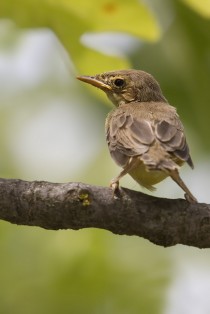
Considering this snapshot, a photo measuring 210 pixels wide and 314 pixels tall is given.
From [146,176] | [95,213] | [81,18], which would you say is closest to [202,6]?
[81,18]

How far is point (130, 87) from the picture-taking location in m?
5.37

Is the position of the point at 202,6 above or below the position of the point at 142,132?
above

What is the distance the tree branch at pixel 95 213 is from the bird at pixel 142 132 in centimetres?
13

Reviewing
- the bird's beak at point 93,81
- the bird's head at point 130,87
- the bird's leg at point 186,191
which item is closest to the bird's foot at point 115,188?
the bird's leg at point 186,191

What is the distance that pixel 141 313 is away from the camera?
5.63m

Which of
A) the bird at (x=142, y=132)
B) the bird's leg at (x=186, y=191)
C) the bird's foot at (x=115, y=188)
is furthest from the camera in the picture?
the bird at (x=142, y=132)

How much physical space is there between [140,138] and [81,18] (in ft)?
2.41

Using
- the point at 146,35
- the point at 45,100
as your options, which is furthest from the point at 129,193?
the point at 45,100

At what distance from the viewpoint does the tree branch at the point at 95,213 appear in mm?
3590

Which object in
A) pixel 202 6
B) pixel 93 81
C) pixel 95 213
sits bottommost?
pixel 95 213

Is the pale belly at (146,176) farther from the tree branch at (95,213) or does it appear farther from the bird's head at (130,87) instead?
the bird's head at (130,87)

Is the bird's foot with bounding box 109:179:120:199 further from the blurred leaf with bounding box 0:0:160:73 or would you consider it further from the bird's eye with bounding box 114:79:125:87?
the bird's eye with bounding box 114:79:125:87

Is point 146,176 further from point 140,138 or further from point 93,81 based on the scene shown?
point 93,81

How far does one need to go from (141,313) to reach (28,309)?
779mm
